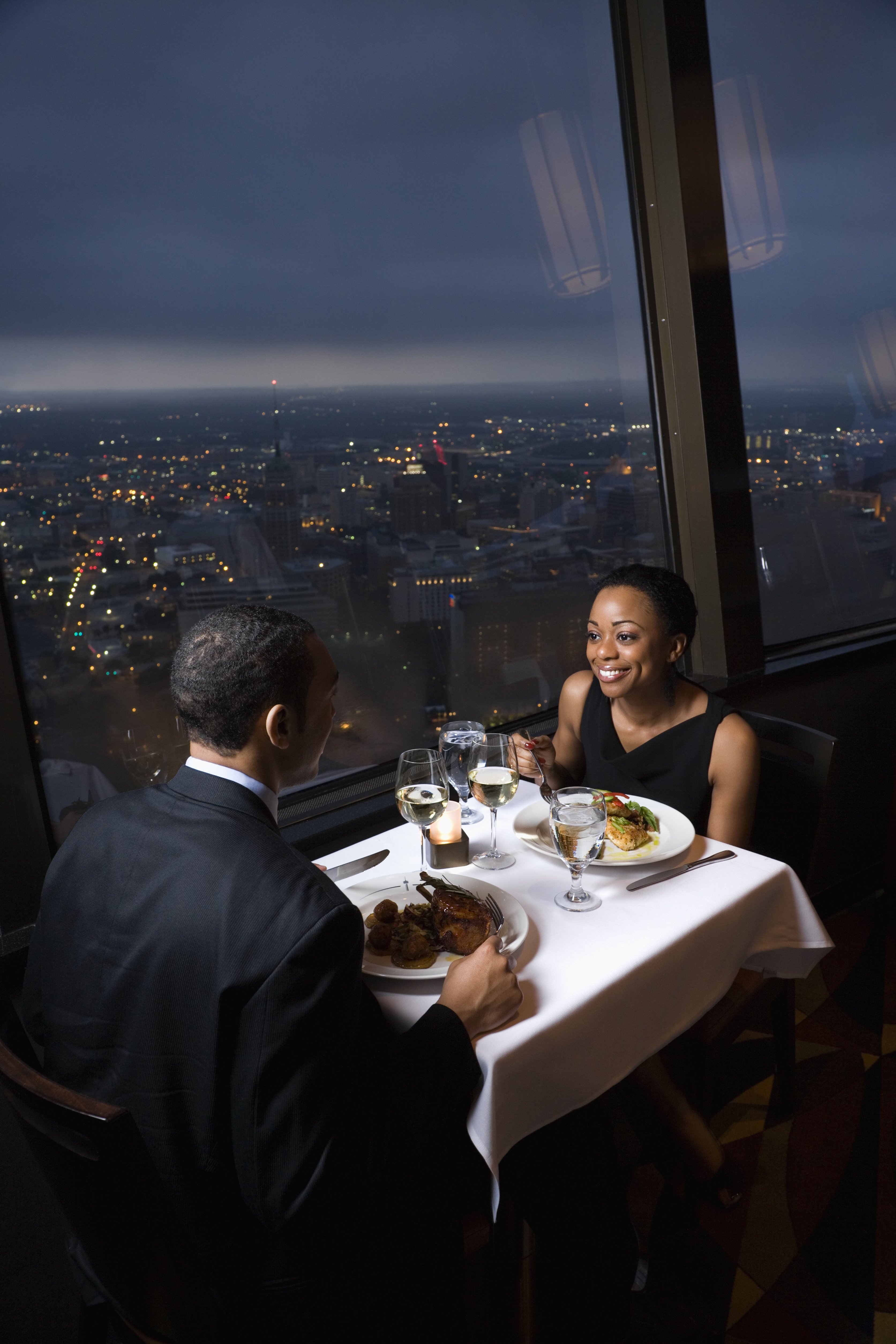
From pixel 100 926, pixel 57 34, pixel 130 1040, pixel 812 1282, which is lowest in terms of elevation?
pixel 812 1282

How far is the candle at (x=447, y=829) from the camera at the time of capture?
1.55m

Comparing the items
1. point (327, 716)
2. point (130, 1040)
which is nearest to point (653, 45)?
point (327, 716)

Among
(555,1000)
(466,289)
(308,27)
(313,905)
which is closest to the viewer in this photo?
(313,905)

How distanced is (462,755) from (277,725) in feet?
1.65

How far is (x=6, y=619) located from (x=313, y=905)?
1007 millimetres

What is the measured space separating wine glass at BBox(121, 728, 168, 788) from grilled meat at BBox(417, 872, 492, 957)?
2.78 ft

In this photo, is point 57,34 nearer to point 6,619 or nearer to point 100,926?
point 6,619

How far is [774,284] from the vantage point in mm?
2930

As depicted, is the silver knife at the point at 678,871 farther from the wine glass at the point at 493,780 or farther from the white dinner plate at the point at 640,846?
the wine glass at the point at 493,780

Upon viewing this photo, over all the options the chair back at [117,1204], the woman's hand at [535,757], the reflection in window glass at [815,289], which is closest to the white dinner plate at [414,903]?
the chair back at [117,1204]

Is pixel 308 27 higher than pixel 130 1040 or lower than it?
higher

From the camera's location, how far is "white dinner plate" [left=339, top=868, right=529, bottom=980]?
121cm

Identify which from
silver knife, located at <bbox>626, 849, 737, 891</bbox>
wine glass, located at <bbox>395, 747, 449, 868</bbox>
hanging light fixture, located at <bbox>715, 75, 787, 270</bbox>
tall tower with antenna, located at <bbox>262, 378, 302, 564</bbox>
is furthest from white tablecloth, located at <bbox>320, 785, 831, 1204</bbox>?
hanging light fixture, located at <bbox>715, 75, 787, 270</bbox>

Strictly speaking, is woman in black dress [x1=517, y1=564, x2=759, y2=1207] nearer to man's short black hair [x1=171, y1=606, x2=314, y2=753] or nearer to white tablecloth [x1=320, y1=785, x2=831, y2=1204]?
white tablecloth [x1=320, y1=785, x2=831, y2=1204]
